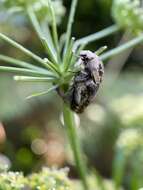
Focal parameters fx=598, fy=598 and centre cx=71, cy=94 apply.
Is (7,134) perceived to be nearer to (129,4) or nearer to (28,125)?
(28,125)

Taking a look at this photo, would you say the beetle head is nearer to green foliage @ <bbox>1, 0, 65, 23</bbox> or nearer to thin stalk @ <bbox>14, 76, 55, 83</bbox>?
thin stalk @ <bbox>14, 76, 55, 83</bbox>

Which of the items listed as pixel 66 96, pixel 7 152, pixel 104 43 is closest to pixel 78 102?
pixel 66 96

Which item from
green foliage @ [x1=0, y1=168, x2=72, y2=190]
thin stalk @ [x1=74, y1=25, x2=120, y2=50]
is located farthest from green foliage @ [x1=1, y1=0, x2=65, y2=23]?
green foliage @ [x1=0, y1=168, x2=72, y2=190]

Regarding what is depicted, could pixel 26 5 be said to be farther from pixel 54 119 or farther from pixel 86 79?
pixel 54 119

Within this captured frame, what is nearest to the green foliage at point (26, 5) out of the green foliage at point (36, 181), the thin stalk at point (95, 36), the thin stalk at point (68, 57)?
the thin stalk at point (95, 36)

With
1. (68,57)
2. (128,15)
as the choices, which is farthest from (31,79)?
(128,15)
